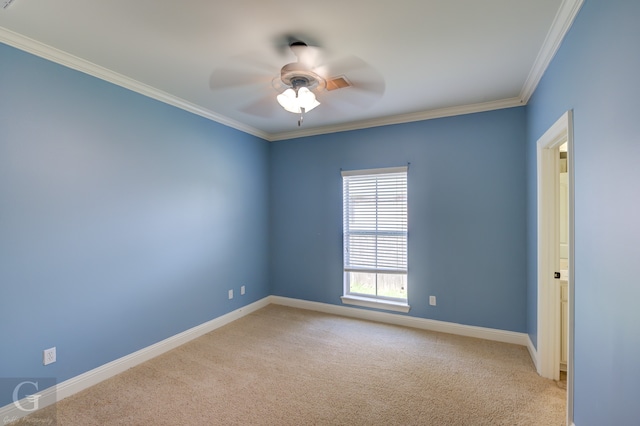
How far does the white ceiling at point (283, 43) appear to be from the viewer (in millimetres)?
1744

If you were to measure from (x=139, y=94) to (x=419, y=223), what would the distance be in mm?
3466

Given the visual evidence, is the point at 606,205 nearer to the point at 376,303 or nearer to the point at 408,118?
the point at 408,118

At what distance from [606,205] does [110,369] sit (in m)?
3.78

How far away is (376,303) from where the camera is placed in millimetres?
3900

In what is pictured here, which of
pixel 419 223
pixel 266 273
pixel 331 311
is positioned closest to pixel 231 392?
pixel 331 311

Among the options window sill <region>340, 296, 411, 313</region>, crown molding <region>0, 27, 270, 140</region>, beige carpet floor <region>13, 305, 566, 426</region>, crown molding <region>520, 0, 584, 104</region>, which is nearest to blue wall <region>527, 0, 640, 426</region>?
crown molding <region>520, 0, 584, 104</region>

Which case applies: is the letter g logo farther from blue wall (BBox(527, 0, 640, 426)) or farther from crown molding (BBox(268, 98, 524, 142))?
crown molding (BBox(268, 98, 524, 142))

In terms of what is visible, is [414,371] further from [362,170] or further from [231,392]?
[362,170]

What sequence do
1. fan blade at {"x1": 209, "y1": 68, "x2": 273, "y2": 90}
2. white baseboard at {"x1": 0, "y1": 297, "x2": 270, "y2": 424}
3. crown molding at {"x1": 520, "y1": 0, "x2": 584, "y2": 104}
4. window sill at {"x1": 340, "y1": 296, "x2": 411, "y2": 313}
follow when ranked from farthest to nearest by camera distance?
window sill at {"x1": 340, "y1": 296, "x2": 411, "y2": 313}
fan blade at {"x1": 209, "y1": 68, "x2": 273, "y2": 90}
white baseboard at {"x1": 0, "y1": 297, "x2": 270, "y2": 424}
crown molding at {"x1": 520, "y1": 0, "x2": 584, "y2": 104}

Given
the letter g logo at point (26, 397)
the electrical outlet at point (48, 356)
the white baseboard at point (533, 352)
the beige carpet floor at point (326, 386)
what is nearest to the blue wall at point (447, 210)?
the white baseboard at point (533, 352)

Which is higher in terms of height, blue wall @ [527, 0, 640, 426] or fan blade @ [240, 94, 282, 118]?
fan blade @ [240, 94, 282, 118]

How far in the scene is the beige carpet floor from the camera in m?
2.07

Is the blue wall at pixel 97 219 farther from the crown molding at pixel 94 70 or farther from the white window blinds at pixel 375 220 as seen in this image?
the white window blinds at pixel 375 220

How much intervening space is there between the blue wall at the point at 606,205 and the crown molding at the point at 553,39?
3.1 inches
